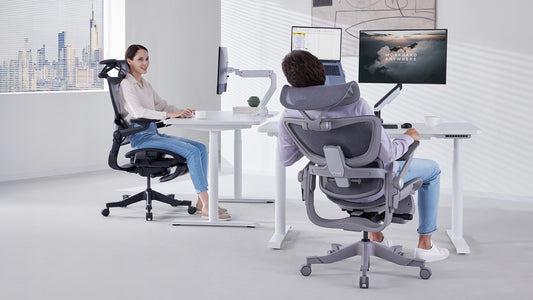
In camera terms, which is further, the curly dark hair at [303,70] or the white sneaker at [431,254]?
the white sneaker at [431,254]

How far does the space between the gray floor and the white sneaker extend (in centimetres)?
7

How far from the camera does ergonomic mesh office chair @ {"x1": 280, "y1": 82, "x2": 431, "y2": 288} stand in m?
3.08

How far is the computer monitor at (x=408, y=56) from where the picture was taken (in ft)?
13.3

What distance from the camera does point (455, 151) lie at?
415cm

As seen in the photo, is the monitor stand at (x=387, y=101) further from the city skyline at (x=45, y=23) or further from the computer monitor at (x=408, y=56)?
the city skyline at (x=45, y=23)

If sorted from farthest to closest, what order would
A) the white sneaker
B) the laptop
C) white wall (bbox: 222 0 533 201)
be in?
white wall (bbox: 222 0 533 201), the laptop, the white sneaker

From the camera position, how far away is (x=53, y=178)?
694cm

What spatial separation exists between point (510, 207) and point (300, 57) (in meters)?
2.95

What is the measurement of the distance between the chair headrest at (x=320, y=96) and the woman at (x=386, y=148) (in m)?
0.07

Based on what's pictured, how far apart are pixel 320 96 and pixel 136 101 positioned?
2139 mm

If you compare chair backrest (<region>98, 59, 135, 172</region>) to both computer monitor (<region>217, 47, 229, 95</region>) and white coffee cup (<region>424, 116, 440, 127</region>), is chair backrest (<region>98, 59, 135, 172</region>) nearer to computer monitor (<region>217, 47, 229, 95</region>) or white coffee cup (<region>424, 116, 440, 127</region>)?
computer monitor (<region>217, 47, 229, 95</region>)

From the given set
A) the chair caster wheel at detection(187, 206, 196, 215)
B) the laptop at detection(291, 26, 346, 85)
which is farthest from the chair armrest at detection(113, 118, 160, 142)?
the laptop at detection(291, 26, 346, 85)

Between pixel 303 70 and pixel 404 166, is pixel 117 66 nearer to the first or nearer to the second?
pixel 303 70

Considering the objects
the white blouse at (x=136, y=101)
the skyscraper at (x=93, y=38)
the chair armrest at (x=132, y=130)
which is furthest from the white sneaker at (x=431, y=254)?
the skyscraper at (x=93, y=38)
